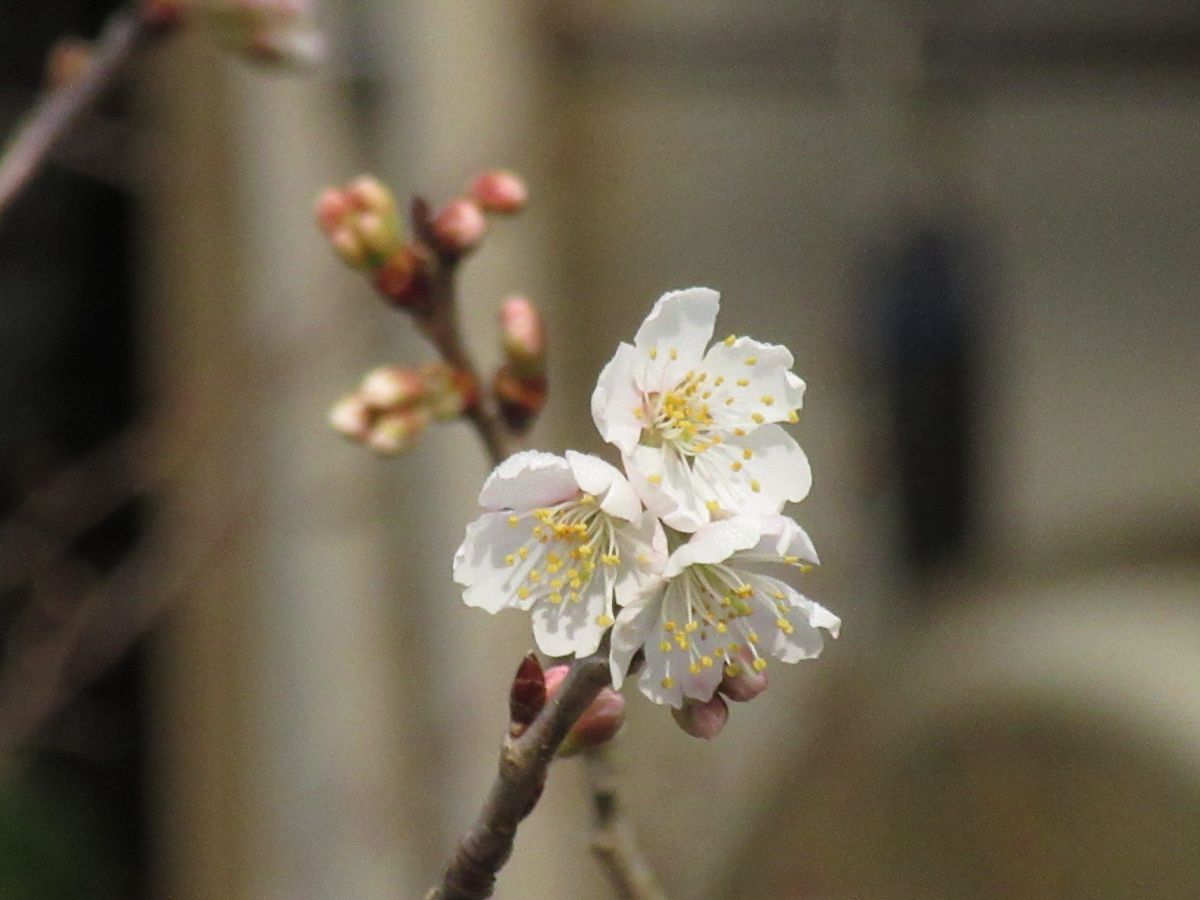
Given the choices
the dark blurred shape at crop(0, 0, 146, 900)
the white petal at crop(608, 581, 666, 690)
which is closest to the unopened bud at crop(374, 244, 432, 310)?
the white petal at crop(608, 581, 666, 690)

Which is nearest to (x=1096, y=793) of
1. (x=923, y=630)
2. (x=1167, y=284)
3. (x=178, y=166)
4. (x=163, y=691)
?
(x=923, y=630)

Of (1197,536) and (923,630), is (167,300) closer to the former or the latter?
(923,630)

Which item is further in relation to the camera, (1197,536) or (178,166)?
(178,166)

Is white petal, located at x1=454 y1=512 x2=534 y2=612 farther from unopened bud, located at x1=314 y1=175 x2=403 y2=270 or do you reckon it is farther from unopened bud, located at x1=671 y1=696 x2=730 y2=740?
unopened bud, located at x1=314 y1=175 x2=403 y2=270

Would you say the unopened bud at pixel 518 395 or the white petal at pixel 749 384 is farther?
the unopened bud at pixel 518 395

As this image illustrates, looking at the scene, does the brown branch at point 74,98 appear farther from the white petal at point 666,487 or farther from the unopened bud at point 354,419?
the white petal at point 666,487

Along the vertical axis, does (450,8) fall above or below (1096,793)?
above

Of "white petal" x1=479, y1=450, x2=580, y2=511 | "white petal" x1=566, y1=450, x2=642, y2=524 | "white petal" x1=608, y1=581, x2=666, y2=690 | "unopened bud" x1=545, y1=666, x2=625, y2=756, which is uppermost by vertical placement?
"white petal" x1=566, y1=450, x2=642, y2=524

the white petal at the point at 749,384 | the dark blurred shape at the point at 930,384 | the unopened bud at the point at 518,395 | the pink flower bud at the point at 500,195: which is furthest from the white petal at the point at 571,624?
the dark blurred shape at the point at 930,384
